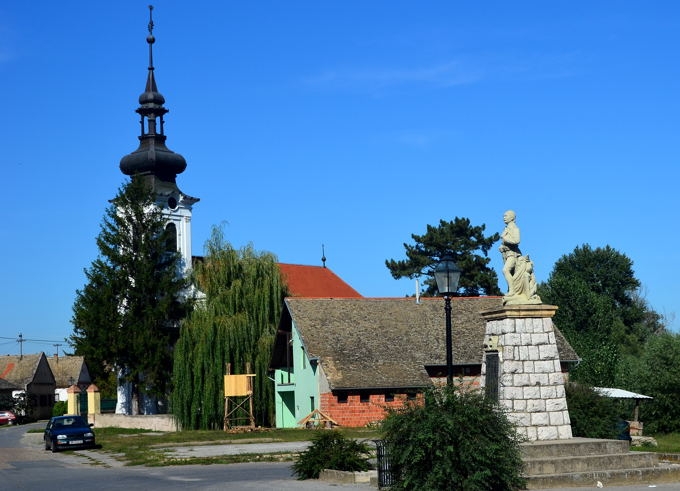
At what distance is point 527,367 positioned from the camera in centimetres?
2039

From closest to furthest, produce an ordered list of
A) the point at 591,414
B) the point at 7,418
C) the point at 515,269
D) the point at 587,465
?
1. the point at 587,465
2. the point at 515,269
3. the point at 591,414
4. the point at 7,418

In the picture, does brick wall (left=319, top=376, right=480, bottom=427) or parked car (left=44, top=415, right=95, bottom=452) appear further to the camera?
brick wall (left=319, top=376, right=480, bottom=427)

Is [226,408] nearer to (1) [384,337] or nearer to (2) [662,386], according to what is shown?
(1) [384,337]

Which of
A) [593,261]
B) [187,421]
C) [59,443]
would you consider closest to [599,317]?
[593,261]

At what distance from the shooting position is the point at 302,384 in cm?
4681

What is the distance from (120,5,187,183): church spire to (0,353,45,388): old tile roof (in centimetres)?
3300

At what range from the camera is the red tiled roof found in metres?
79.1

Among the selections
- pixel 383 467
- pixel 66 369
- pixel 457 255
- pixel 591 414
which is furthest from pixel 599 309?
pixel 383 467

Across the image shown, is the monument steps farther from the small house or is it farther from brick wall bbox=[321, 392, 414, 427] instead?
the small house

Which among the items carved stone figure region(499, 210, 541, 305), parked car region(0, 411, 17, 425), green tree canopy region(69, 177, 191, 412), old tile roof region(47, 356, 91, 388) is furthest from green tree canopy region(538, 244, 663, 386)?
old tile roof region(47, 356, 91, 388)

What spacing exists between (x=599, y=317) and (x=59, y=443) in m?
49.9

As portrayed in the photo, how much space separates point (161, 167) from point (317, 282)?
1667cm

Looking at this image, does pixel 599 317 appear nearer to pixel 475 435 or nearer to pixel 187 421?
pixel 187 421

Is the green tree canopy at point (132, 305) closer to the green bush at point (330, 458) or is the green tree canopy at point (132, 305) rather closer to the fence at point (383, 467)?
the green bush at point (330, 458)
